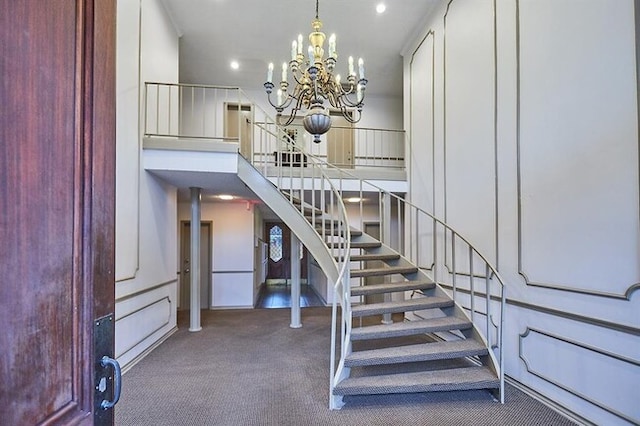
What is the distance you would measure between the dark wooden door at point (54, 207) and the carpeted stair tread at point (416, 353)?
2.26 m

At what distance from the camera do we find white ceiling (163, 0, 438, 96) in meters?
4.77

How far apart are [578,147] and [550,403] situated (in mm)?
2000

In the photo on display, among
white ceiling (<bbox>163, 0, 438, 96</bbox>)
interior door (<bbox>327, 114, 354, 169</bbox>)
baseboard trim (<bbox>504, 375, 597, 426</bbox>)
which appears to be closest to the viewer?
baseboard trim (<bbox>504, 375, 597, 426</bbox>)

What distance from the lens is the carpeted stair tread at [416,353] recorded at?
2828 mm

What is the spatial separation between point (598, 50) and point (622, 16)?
0.70ft

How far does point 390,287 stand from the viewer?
11.9 ft

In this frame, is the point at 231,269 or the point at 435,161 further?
the point at 231,269

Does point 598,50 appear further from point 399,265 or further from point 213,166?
point 213,166

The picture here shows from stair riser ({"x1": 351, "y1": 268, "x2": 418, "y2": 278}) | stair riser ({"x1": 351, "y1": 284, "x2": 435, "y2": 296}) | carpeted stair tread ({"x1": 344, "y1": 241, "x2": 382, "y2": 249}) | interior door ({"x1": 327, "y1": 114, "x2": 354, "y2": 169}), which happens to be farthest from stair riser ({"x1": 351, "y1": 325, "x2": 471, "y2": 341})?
interior door ({"x1": 327, "y1": 114, "x2": 354, "y2": 169})

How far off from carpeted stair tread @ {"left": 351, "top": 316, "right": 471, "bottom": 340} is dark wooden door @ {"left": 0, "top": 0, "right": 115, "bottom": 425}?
2.38 metres

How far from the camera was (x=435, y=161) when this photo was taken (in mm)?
4684

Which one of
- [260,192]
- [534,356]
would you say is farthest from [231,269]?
[534,356]

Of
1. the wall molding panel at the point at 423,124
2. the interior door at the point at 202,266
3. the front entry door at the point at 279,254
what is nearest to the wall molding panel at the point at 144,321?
the interior door at the point at 202,266

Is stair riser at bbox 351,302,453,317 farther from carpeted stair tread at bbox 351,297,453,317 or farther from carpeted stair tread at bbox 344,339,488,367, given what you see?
carpeted stair tread at bbox 344,339,488,367
